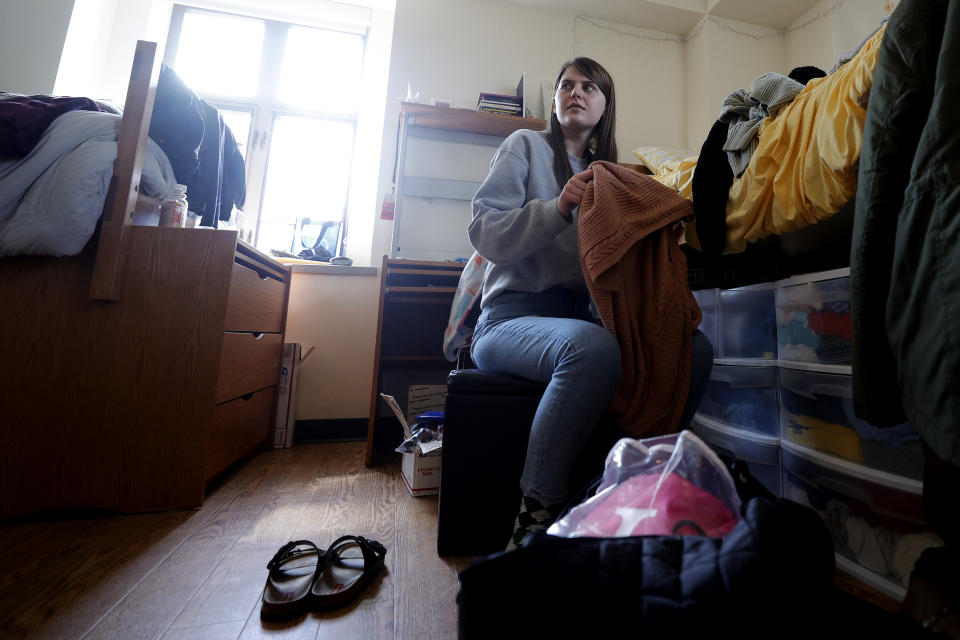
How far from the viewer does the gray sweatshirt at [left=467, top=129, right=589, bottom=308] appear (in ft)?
2.71

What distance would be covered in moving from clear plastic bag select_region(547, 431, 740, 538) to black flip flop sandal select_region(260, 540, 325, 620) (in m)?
0.48

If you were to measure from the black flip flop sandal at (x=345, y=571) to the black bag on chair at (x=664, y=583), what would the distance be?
17.0 inches

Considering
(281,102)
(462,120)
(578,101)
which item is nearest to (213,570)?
(578,101)

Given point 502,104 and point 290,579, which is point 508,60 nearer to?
point 502,104

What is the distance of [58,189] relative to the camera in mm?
956

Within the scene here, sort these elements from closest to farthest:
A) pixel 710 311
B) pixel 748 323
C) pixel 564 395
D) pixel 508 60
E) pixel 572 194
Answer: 1. pixel 564 395
2. pixel 572 194
3. pixel 748 323
4. pixel 710 311
5. pixel 508 60

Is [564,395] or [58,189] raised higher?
[58,189]

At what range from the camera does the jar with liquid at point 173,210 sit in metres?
1.18

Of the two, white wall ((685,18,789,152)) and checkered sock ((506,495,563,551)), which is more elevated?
white wall ((685,18,789,152))

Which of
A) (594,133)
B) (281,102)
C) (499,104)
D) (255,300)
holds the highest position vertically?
(281,102)

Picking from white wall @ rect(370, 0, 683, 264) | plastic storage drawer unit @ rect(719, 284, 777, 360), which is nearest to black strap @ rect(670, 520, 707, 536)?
plastic storage drawer unit @ rect(719, 284, 777, 360)

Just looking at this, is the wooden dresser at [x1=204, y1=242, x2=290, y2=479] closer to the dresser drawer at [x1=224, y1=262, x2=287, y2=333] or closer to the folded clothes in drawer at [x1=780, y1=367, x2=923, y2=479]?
the dresser drawer at [x1=224, y1=262, x2=287, y2=333]

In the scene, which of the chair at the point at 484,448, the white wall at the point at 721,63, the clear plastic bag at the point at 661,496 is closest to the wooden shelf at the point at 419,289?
the chair at the point at 484,448

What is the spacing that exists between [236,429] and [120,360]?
1.27ft
